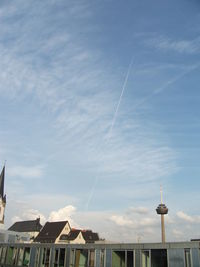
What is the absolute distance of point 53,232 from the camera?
278 feet

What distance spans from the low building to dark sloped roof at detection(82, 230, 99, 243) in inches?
356

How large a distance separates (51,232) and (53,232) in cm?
96

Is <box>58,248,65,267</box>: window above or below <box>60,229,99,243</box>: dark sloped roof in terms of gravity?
below

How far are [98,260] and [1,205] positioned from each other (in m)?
71.1

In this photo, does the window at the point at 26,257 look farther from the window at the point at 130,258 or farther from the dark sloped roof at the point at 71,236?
the dark sloped roof at the point at 71,236

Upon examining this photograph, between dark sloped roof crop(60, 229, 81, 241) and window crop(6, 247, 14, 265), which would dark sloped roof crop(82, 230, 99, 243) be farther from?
window crop(6, 247, 14, 265)

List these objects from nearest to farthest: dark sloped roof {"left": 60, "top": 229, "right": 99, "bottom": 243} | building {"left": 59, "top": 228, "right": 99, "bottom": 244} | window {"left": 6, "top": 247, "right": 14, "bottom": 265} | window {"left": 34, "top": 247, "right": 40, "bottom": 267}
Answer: window {"left": 34, "top": 247, "right": 40, "bottom": 267} < window {"left": 6, "top": 247, "right": 14, "bottom": 265} < building {"left": 59, "top": 228, "right": 99, "bottom": 244} < dark sloped roof {"left": 60, "top": 229, "right": 99, "bottom": 243}

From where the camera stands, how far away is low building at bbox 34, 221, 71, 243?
272ft

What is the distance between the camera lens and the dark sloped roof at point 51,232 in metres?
83.3

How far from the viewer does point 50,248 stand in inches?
1043

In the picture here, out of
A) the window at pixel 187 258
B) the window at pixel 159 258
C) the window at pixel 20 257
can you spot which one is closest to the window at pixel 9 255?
the window at pixel 20 257

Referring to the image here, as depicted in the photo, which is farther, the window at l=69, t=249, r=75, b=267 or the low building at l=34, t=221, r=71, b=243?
the low building at l=34, t=221, r=71, b=243

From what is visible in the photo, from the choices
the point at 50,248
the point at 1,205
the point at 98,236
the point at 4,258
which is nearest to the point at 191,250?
the point at 50,248

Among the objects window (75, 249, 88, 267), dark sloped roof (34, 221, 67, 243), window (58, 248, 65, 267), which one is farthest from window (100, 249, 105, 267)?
dark sloped roof (34, 221, 67, 243)
